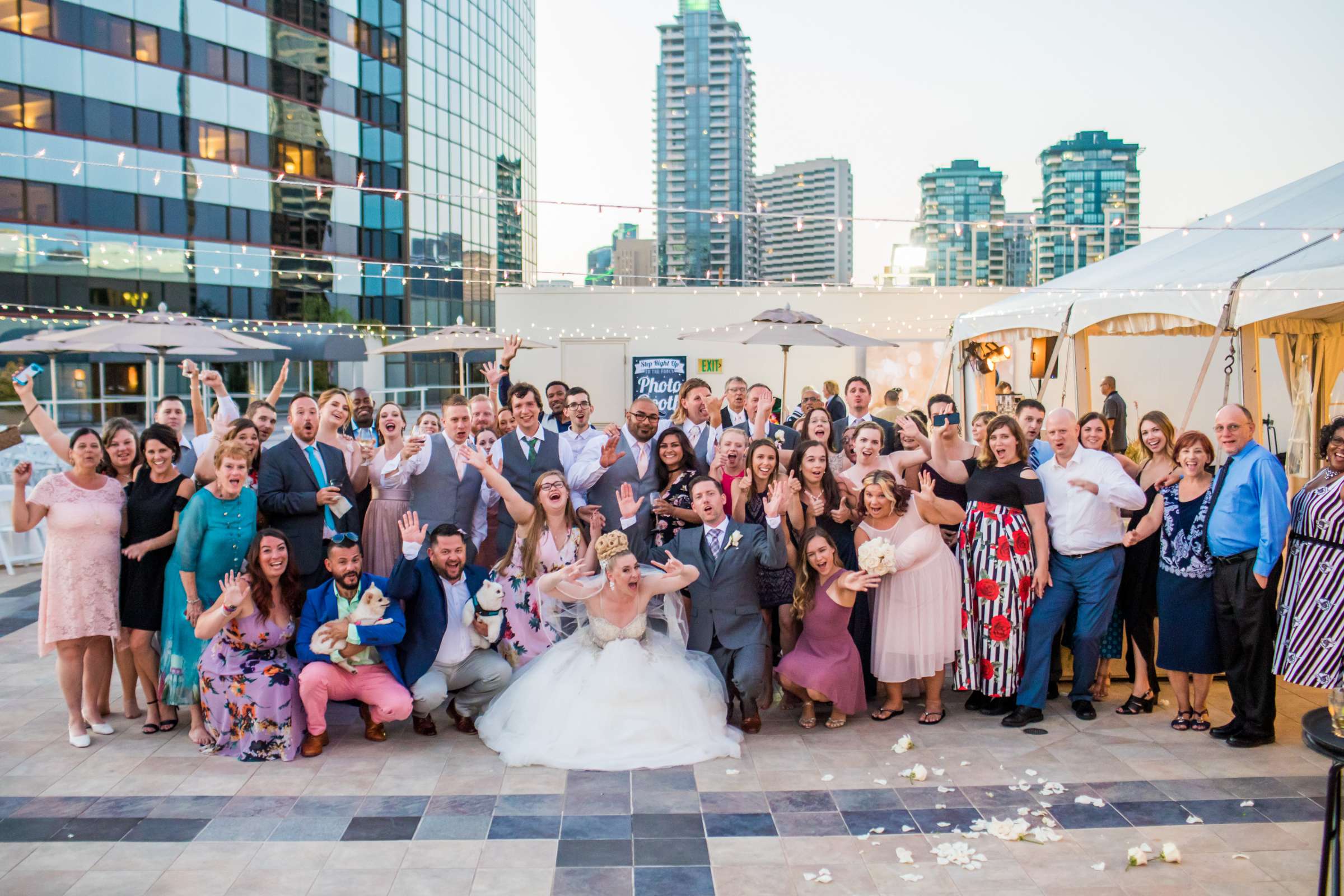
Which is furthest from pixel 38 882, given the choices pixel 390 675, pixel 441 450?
pixel 441 450

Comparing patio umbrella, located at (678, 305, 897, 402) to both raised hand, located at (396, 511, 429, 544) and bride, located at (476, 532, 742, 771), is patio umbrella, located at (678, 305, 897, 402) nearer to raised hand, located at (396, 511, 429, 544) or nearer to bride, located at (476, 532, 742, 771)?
bride, located at (476, 532, 742, 771)

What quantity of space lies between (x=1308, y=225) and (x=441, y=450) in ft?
19.8

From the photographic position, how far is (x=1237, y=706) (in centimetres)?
481

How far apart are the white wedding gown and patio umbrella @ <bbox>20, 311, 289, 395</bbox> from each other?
14.8ft

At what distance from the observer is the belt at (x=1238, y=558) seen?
4.68 m

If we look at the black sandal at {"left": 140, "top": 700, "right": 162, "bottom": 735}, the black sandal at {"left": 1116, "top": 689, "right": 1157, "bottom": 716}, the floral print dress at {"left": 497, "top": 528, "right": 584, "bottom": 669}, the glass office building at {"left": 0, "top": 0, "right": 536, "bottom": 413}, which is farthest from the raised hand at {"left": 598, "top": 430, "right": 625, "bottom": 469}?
the glass office building at {"left": 0, "top": 0, "right": 536, "bottom": 413}

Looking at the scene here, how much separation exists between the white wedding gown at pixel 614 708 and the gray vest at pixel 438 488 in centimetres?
109

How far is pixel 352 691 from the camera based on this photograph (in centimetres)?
482

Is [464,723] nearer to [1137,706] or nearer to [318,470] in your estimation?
[318,470]

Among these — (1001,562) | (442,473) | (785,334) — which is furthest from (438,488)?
(785,334)

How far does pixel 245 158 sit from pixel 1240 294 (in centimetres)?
2725

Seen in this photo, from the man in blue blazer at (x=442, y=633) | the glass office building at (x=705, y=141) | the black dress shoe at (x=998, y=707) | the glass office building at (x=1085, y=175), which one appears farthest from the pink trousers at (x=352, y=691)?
the glass office building at (x=705, y=141)

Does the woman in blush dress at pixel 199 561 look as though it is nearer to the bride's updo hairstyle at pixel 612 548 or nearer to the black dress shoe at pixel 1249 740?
the bride's updo hairstyle at pixel 612 548

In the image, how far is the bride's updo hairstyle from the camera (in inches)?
193
